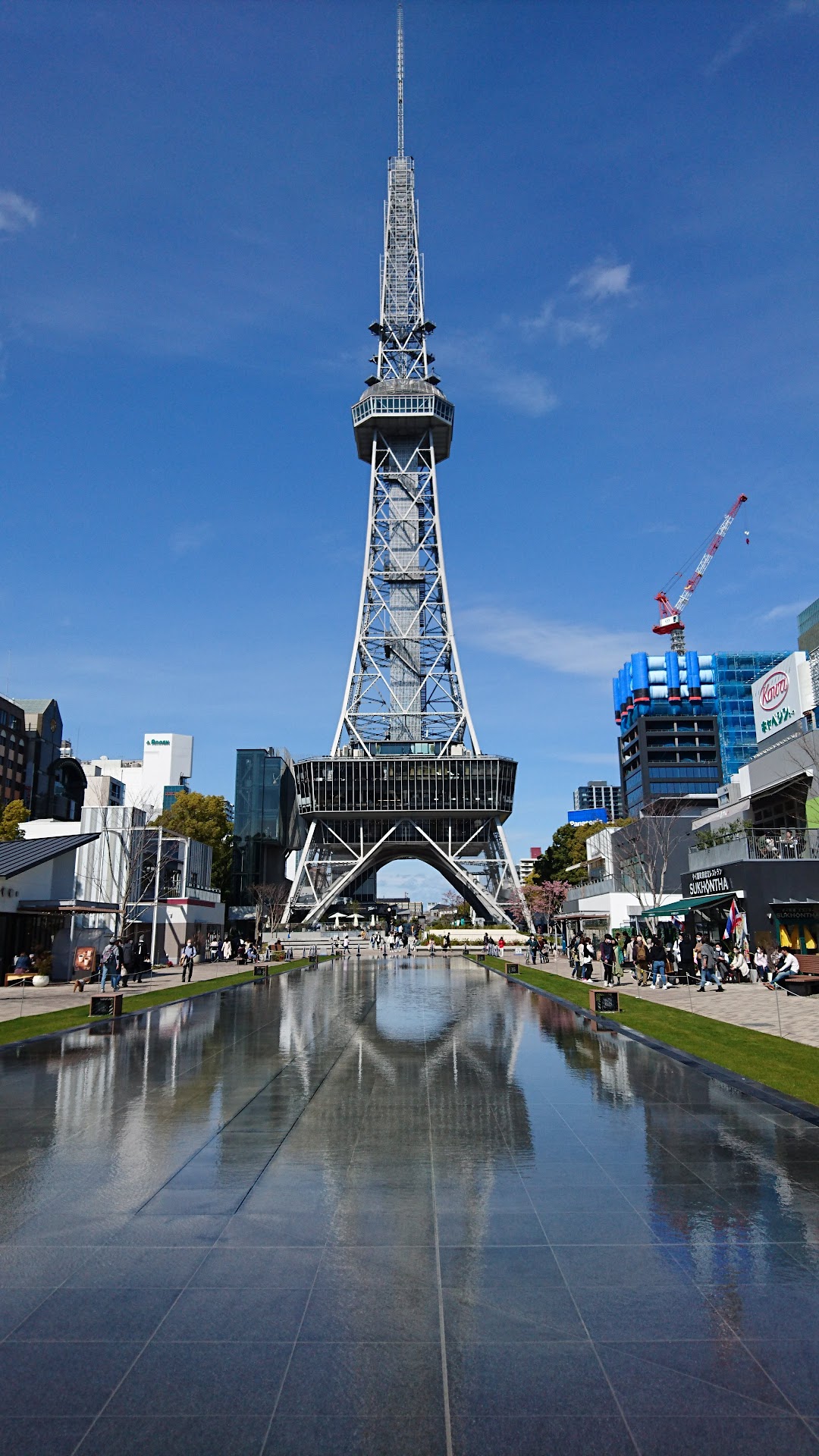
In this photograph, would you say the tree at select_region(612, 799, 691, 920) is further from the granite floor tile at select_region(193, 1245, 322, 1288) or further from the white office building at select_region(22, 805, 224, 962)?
the granite floor tile at select_region(193, 1245, 322, 1288)

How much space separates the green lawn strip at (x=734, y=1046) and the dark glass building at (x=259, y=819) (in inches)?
3809

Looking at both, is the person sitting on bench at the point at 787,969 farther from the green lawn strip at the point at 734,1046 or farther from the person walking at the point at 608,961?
the person walking at the point at 608,961

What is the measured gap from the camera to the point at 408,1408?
4590 mm

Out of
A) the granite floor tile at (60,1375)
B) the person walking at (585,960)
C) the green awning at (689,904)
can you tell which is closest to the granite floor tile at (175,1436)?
the granite floor tile at (60,1375)

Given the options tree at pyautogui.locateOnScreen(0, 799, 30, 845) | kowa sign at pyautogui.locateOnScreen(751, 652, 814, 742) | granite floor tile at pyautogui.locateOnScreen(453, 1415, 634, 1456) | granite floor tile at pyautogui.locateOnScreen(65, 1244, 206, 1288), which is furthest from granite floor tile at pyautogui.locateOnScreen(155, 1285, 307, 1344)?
tree at pyautogui.locateOnScreen(0, 799, 30, 845)

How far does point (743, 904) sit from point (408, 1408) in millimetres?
39786

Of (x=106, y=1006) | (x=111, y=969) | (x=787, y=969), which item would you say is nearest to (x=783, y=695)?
(x=787, y=969)

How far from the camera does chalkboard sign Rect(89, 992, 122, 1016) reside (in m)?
22.8

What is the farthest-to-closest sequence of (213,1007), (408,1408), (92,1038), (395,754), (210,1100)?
(395,754)
(213,1007)
(92,1038)
(210,1100)
(408,1408)

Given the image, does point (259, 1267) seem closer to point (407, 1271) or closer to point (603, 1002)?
point (407, 1271)

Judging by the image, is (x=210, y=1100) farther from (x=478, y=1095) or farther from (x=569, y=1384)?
(x=569, y=1384)

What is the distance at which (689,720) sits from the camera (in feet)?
516

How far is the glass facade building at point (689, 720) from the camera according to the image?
154 m

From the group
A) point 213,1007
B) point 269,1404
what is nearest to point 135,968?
point 213,1007
